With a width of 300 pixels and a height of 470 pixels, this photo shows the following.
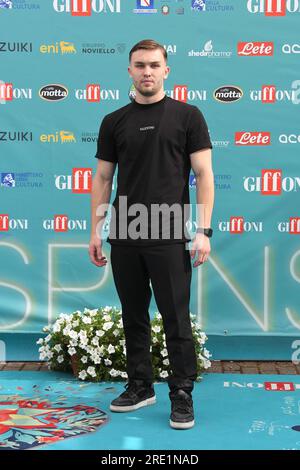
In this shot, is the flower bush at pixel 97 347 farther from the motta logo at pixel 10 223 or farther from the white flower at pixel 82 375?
the motta logo at pixel 10 223

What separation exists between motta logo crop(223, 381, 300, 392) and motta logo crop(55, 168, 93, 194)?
1516 millimetres

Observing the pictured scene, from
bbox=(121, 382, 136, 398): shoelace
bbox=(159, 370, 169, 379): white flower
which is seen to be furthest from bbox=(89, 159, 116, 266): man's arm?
bbox=(159, 370, 169, 379): white flower

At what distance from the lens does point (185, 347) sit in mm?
3648

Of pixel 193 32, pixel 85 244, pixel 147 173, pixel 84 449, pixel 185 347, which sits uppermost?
pixel 193 32

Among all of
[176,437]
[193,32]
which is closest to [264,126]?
[193,32]

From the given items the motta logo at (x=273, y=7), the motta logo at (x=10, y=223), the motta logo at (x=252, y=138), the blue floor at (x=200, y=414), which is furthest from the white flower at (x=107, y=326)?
the motta logo at (x=273, y=7)

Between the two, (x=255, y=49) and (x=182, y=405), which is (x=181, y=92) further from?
(x=182, y=405)

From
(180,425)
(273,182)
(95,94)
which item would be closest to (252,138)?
(273,182)

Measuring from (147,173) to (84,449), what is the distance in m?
1.28

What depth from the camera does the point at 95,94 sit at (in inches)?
187

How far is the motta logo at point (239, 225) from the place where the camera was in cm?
479

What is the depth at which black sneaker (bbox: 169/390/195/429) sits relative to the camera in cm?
355

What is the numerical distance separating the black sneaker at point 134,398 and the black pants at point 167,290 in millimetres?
232

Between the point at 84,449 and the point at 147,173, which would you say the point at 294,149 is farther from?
the point at 84,449
